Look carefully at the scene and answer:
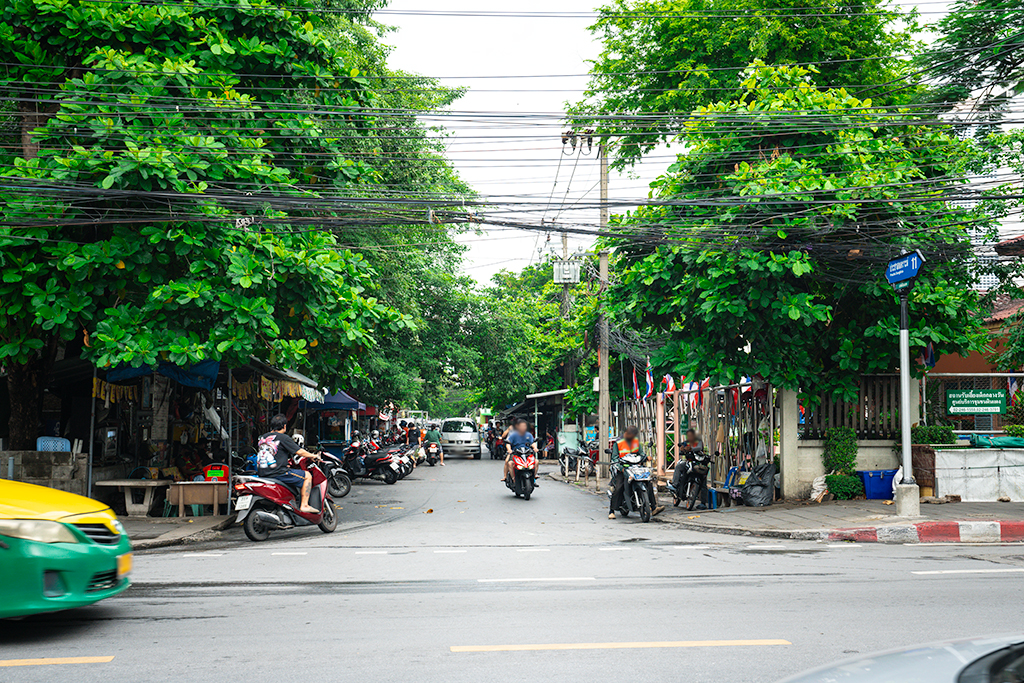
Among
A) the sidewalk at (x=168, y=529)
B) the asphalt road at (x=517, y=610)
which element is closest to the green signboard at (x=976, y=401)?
the asphalt road at (x=517, y=610)

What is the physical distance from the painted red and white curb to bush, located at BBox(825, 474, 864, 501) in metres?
2.83

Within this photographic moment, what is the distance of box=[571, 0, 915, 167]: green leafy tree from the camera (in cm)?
2125

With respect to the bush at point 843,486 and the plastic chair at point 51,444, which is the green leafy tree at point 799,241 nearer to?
the bush at point 843,486

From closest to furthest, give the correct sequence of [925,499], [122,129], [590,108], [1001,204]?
[122,129] < [925,499] < [1001,204] < [590,108]

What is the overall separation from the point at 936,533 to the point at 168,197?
11.8 metres

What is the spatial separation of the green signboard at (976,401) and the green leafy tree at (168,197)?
9.87 meters

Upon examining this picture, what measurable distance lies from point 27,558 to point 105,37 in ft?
30.1

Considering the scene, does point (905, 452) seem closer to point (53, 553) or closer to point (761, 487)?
point (761, 487)

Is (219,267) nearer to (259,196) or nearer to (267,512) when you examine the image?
(259,196)

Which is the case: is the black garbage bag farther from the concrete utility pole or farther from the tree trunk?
the tree trunk

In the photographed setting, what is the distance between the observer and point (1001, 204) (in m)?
15.3

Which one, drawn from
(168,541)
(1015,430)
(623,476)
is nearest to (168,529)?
(168,541)

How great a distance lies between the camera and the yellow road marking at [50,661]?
16.7 ft

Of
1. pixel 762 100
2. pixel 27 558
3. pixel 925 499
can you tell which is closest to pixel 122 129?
pixel 27 558
